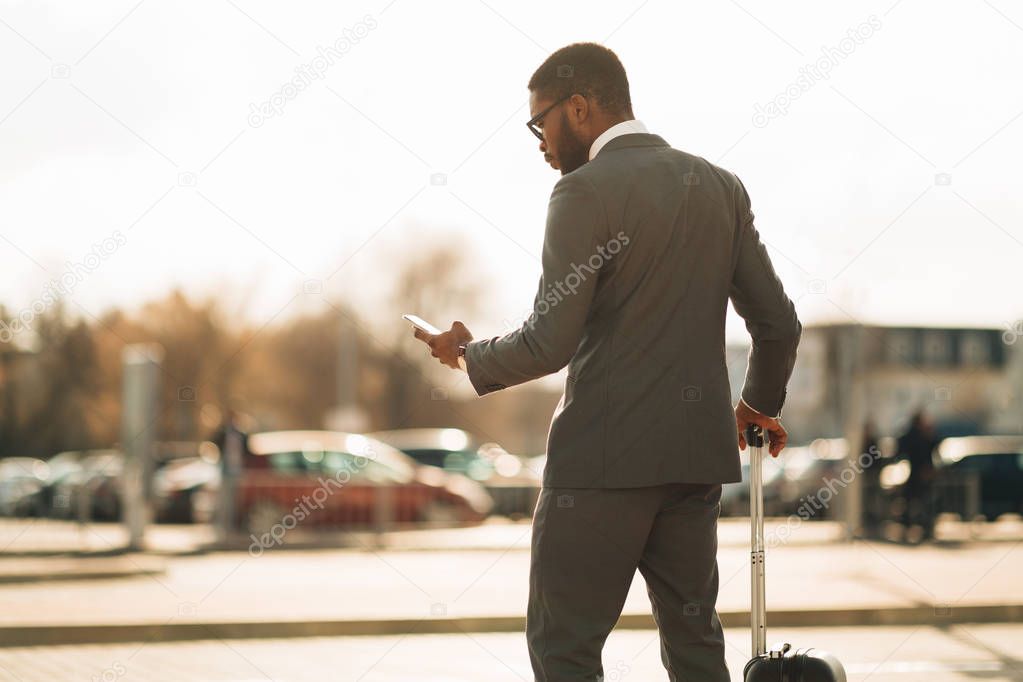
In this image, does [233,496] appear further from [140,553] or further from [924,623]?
[924,623]

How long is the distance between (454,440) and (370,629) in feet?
85.2

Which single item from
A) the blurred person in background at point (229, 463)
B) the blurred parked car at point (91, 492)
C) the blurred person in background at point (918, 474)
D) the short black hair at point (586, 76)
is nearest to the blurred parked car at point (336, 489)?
the blurred person in background at point (229, 463)

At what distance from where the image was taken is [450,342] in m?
3.23

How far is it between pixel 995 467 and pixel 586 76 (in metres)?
22.9

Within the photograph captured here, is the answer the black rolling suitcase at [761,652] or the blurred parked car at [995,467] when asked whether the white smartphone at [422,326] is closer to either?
the black rolling suitcase at [761,652]

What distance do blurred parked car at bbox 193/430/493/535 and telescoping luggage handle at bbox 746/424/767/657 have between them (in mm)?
15861

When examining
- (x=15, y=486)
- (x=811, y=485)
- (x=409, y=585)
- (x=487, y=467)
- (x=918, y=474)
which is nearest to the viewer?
(x=409, y=585)

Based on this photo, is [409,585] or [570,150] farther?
[409,585]

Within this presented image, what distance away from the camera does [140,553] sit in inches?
657

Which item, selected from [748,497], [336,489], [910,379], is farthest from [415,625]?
[910,379]

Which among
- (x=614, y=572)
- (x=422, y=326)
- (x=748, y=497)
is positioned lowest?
(x=614, y=572)

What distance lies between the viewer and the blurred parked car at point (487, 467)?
23.5 meters

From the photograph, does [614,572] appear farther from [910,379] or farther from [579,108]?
[910,379]

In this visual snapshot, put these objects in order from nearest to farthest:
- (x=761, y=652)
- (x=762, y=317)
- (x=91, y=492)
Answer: (x=762, y=317), (x=761, y=652), (x=91, y=492)
